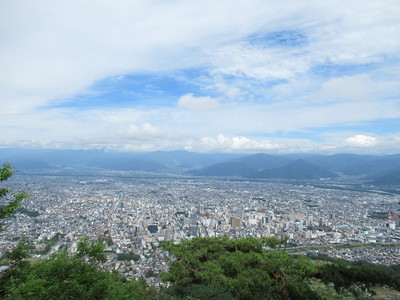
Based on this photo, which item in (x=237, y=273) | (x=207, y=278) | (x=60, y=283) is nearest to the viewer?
(x=60, y=283)

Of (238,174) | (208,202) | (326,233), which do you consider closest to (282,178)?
(238,174)

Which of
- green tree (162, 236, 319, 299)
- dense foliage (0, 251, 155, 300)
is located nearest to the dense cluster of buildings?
green tree (162, 236, 319, 299)

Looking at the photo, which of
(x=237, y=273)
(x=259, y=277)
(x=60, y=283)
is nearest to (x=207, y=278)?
(x=237, y=273)

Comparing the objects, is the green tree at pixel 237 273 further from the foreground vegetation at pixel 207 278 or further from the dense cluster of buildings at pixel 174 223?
the dense cluster of buildings at pixel 174 223

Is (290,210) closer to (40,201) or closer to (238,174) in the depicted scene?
(40,201)

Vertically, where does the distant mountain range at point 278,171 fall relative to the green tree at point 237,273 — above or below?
below

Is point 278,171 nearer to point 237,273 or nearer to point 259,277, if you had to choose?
point 237,273

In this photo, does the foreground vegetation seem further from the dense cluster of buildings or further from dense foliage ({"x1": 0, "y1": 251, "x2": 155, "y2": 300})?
the dense cluster of buildings

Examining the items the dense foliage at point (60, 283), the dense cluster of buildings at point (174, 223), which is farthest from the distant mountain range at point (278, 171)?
the dense foliage at point (60, 283)

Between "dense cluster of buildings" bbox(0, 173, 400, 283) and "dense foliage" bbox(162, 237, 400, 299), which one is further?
"dense cluster of buildings" bbox(0, 173, 400, 283)

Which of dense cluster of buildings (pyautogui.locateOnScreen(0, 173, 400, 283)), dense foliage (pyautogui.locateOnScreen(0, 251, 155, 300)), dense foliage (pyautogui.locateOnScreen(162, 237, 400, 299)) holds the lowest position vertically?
dense cluster of buildings (pyautogui.locateOnScreen(0, 173, 400, 283))

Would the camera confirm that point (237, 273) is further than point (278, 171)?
No
